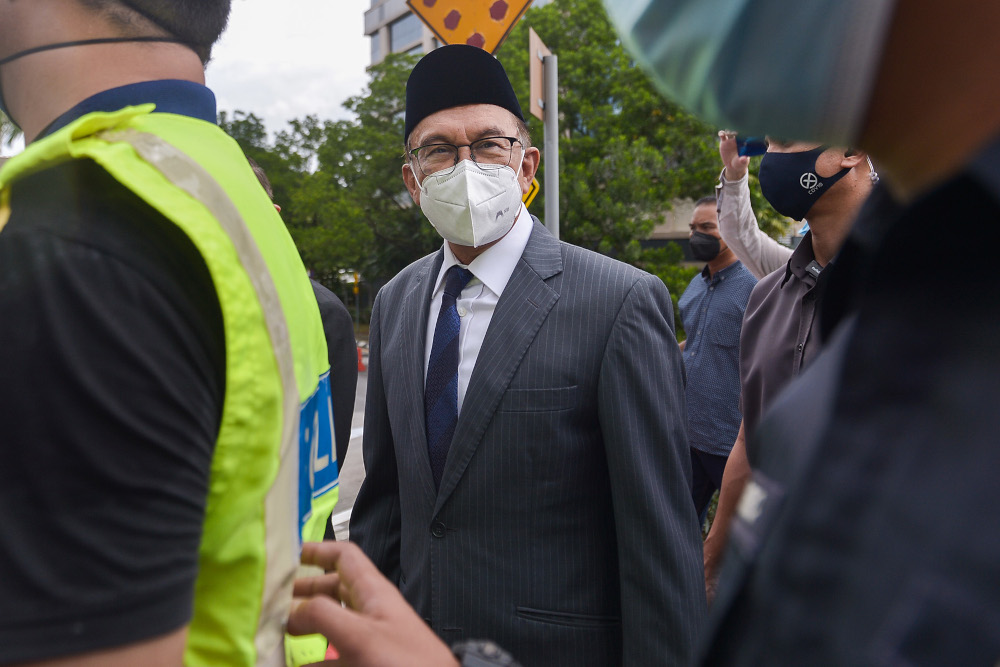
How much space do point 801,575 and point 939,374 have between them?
17cm

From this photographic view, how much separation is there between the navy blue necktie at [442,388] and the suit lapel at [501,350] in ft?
0.25

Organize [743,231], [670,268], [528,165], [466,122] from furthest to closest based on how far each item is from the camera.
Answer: [670,268]
[743,231]
[528,165]
[466,122]

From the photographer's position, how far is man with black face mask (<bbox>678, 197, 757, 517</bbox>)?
4.01 m

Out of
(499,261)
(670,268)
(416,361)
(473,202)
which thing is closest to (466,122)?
(473,202)

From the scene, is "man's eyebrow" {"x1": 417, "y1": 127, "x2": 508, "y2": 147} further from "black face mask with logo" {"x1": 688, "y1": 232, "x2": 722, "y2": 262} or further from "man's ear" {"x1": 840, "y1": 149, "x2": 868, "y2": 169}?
"black face mask with logo" {"x1": 688, "y1": 232, "x2": 722, "y2": 262}

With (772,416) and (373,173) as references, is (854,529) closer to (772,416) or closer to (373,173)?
(772,416)

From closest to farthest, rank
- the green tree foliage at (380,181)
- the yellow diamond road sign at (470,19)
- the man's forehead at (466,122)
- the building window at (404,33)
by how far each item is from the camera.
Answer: the man's forehead at (466,122) < the yellow diamond road sign at (470,19) < the green tree foliage at (380,181) < the building window at (404,33)

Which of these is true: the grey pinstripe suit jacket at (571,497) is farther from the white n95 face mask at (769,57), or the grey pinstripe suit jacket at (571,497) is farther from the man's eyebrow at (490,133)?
the white n95 face mask at (769,57)

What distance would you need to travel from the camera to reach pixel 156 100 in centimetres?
90

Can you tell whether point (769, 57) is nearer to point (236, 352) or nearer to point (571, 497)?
point (236, 352)

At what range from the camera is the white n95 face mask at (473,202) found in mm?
2240

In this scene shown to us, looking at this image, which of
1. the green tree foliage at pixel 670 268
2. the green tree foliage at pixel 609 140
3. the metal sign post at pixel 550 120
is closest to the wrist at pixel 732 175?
the metal sign post at pixel 550 120

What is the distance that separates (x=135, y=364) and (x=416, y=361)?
1397 millimetres

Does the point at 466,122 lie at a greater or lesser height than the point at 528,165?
greater
